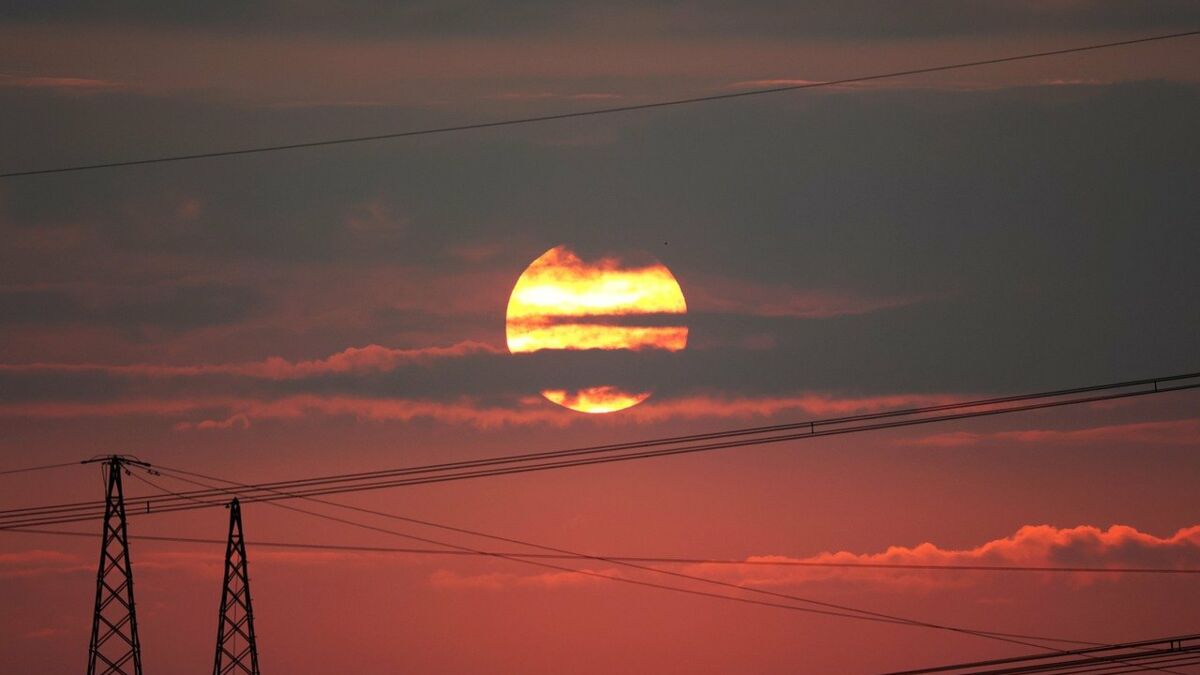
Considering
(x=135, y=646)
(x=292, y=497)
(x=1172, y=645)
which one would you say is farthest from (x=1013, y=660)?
(x=135, y=646)

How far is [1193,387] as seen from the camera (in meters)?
60.2

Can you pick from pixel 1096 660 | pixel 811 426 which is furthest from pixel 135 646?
A: pixel 1096 660

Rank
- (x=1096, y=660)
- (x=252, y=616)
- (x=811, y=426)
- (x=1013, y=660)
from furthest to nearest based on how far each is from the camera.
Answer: (x=252, y=616)
(x=811, y=426)
(x=1013, y=660)
(x=1096, y=660)

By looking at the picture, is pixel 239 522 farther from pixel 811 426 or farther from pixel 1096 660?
pixel 1096 660

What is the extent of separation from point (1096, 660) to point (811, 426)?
19.7 metres

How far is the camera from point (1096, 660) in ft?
163

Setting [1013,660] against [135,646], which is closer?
[1013,660]

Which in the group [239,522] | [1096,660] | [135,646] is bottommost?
[1096,660]

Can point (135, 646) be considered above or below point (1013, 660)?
above

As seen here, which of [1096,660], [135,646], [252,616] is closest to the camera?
[1096,660]

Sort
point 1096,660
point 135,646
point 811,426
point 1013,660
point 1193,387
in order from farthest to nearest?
point 135,646, point 811,426, point 1193,387, point 1013,660, point 1096,660

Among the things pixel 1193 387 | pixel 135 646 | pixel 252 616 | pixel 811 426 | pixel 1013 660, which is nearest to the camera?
pixel 1013 660

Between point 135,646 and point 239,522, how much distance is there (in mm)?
6977

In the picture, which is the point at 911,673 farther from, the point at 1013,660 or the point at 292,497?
the point at 292,497
